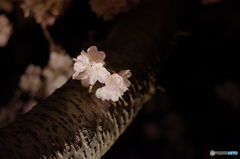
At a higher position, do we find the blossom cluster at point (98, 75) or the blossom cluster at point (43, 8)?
the blossom cluster at point (43, 8)

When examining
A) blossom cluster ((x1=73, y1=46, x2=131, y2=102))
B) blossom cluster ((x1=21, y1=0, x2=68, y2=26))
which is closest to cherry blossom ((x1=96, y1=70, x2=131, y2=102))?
blossom cluster ((x1=73, y1=46, x2=131, y2=102))

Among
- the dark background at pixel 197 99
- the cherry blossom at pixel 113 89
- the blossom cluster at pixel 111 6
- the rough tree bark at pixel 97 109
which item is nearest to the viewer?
the rough tree bark at pixel 97 109

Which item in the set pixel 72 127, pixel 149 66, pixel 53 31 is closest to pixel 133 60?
pixel 149 66

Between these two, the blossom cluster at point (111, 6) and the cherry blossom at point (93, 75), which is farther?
the blossom cluster at point (111, 6)

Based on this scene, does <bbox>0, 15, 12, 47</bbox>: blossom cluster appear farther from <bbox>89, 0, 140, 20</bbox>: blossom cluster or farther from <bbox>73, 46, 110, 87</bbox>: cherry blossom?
<bbox>73, 46, 110, 87</bbox>: cherry blossom

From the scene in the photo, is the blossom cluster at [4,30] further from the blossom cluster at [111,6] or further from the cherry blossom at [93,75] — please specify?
the cherry blossom at [93,75]

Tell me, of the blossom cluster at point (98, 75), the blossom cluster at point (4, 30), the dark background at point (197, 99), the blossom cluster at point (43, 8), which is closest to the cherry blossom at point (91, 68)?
the blossom cluster at point (98, 75)

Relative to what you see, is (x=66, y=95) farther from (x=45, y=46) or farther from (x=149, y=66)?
(x=45, y=46)

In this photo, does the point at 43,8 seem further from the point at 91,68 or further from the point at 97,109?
the point at 97,109
